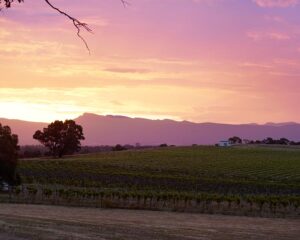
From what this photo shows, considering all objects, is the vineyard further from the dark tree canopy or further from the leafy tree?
the leafy tree

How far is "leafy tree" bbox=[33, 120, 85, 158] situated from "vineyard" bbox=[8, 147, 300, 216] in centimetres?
2278

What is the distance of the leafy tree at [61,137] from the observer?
13200 cm

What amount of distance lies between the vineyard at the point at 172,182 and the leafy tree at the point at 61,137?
74.7 feet

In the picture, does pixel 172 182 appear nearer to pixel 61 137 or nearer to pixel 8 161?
pixel 8 161

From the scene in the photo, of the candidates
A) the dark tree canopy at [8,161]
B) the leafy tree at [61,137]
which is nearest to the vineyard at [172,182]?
the dark tree canopy at [8,161]

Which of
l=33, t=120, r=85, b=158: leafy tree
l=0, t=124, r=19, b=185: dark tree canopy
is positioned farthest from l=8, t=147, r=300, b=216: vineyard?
l=33, t=120, r=85, b=158: leafy tree

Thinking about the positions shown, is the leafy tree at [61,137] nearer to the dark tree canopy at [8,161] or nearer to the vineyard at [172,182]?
the vineyard at [172,182]

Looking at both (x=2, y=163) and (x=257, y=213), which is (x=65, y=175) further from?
(x=257, y=213)

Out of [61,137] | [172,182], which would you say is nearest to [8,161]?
[172,182]

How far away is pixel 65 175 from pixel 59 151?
2302 inches

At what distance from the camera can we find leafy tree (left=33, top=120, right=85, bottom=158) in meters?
132

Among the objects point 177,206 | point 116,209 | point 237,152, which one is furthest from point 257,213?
point 237,152

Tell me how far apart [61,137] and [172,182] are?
66.6 meters

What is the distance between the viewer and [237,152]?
454ft
